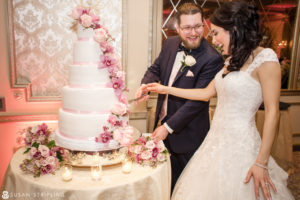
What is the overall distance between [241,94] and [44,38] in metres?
2.86

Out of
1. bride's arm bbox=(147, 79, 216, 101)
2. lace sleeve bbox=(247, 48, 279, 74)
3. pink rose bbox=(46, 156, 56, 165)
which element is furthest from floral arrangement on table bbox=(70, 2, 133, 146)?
lace sleeve bbox=(247, 48, 279, 74)

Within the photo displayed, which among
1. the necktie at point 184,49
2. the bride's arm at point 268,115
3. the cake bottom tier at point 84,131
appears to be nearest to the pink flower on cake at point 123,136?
the cake bottom tier at point 84,131

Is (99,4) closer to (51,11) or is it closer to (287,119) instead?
(51,11)

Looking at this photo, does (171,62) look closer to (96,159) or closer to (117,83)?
(117,83)

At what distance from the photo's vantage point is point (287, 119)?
4211 mm

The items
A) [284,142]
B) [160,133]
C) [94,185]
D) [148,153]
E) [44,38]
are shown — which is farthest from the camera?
[284,142]

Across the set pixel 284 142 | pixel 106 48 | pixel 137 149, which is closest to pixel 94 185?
pixel 137 149

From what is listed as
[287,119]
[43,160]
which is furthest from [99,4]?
[287,119]

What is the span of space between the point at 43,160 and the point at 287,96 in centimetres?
515

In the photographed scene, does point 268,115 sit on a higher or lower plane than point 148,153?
higher

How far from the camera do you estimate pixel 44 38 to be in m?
3.30

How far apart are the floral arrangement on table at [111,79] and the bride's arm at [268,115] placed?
0.97m

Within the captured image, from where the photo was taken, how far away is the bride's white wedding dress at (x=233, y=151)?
161 cm

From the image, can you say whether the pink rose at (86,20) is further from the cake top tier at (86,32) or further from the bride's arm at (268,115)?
the bride's arm at (268,115)
